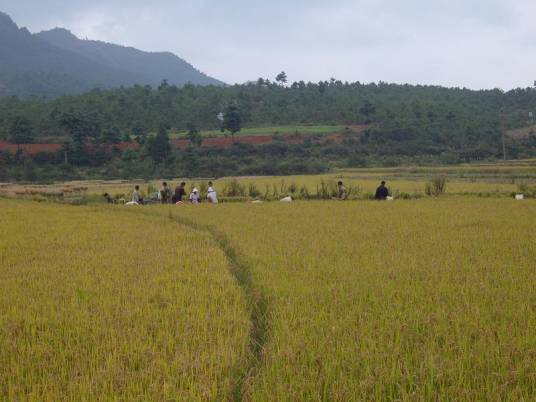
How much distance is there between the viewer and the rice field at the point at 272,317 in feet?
10.3

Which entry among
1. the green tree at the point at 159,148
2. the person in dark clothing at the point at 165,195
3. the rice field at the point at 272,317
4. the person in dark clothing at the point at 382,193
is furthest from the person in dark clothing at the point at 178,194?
the green tree at the point at 159,148

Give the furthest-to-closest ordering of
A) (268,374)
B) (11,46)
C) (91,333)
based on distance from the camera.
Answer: (11,46), (91,333), (268,374)

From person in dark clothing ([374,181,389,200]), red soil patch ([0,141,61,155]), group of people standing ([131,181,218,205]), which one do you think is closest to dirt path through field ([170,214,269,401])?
group of people standing ([131,181,218,205])

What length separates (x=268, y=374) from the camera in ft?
10.7

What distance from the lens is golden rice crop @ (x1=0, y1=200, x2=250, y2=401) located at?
3146 millimetres

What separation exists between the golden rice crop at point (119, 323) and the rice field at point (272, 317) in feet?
0.05

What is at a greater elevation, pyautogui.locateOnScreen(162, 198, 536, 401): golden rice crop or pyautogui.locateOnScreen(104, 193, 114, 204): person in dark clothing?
pyautogui.locateOnScreen(104, 193, 114, 204): person in dark clothing

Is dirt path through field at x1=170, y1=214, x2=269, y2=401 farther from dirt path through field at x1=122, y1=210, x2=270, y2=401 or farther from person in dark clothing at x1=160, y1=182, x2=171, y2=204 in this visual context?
person in dark clothing at x1=160, y1=182, x2=171, y2=204

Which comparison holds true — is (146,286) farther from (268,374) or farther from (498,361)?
(498,361)

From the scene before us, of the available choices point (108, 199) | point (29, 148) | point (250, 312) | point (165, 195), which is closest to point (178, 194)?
point (165, 195)

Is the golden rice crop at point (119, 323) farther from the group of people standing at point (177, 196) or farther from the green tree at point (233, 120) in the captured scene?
the green tree at point (233, 120)

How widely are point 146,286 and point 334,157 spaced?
131ft

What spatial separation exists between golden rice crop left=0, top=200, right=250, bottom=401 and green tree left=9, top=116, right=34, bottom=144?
38.8 metres

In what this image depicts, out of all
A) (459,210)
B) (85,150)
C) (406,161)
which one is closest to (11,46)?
(85,150)
